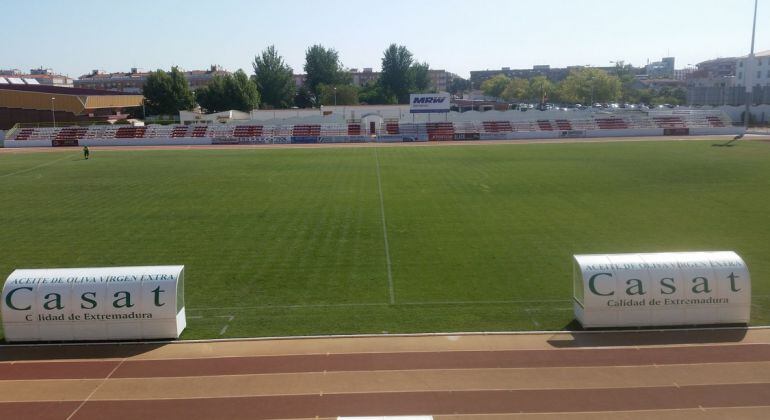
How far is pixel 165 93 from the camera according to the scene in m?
91.2

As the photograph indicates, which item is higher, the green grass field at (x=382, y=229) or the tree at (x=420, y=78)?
the tree at (x=420, y=78)

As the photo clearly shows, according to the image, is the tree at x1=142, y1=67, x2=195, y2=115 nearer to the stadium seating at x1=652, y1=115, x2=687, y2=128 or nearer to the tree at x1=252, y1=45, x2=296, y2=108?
the tree at x1=252, y1=45, x2=296, y2=108

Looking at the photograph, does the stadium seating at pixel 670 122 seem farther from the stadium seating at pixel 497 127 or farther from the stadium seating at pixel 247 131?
the stadium seating at pixel 247 131

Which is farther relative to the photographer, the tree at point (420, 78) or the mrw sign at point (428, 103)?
the tree at point (420, 78)

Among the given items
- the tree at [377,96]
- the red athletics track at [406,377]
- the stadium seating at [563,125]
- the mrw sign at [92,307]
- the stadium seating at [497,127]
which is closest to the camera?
→ the red athletics track at [406,377]

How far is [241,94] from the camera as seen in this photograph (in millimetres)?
96812

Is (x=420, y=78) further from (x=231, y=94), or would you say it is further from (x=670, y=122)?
(x=670, y=122)

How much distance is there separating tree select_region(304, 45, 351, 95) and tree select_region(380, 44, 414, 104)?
10388 mm

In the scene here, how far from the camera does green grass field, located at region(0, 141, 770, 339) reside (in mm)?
15734

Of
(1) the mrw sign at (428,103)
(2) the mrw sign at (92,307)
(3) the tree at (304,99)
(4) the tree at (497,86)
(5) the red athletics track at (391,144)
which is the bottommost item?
(2) the mrw sign at (92,307)

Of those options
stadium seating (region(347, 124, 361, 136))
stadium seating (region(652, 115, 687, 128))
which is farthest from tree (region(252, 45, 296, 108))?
stadium seating (region(652, 115, 687, 128))

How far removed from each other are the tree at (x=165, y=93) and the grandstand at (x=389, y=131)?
61.5 ft

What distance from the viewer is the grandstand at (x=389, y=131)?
70.7 metres

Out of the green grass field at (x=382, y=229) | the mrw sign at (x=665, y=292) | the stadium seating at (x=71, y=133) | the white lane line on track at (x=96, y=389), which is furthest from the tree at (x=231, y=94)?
the mrw sign at (x=665, y=292)
